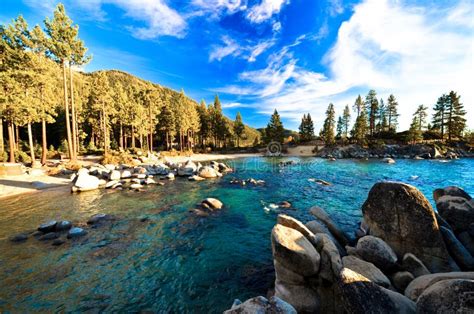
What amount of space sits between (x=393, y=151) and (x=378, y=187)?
61.2 m

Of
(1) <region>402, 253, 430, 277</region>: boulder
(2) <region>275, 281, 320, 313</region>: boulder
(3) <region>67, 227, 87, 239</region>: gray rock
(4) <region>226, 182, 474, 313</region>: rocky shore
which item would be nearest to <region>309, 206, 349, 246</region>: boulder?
(4) <region>226, 182, 474, 313</region>: rocky shore

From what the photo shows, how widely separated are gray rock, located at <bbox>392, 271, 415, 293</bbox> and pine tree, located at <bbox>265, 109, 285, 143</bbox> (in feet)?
225

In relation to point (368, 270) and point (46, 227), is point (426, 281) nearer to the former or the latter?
point (368, 270)

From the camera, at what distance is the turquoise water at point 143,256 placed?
16.6 feet

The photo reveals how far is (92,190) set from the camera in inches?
642

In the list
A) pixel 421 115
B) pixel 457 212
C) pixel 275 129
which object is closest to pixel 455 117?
pixel 421 115

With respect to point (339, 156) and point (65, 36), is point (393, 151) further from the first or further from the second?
point (65, 36)

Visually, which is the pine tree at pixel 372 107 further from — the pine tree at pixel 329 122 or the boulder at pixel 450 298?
the boulder at pixel 450 298

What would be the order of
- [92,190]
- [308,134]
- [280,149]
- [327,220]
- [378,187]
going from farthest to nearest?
[308,134] → [280,149] → [92,190] → [327,220] → [378,187]

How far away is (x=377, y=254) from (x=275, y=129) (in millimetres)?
68598

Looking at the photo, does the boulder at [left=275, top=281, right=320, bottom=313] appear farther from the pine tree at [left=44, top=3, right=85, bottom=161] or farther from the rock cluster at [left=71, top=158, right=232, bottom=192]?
the pine tree at [left=44, top=3, right=85, bottom=161]

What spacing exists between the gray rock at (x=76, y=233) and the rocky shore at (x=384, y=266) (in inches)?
327

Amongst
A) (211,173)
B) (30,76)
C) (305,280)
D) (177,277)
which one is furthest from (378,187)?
(30,76)

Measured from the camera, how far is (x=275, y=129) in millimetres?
71438
